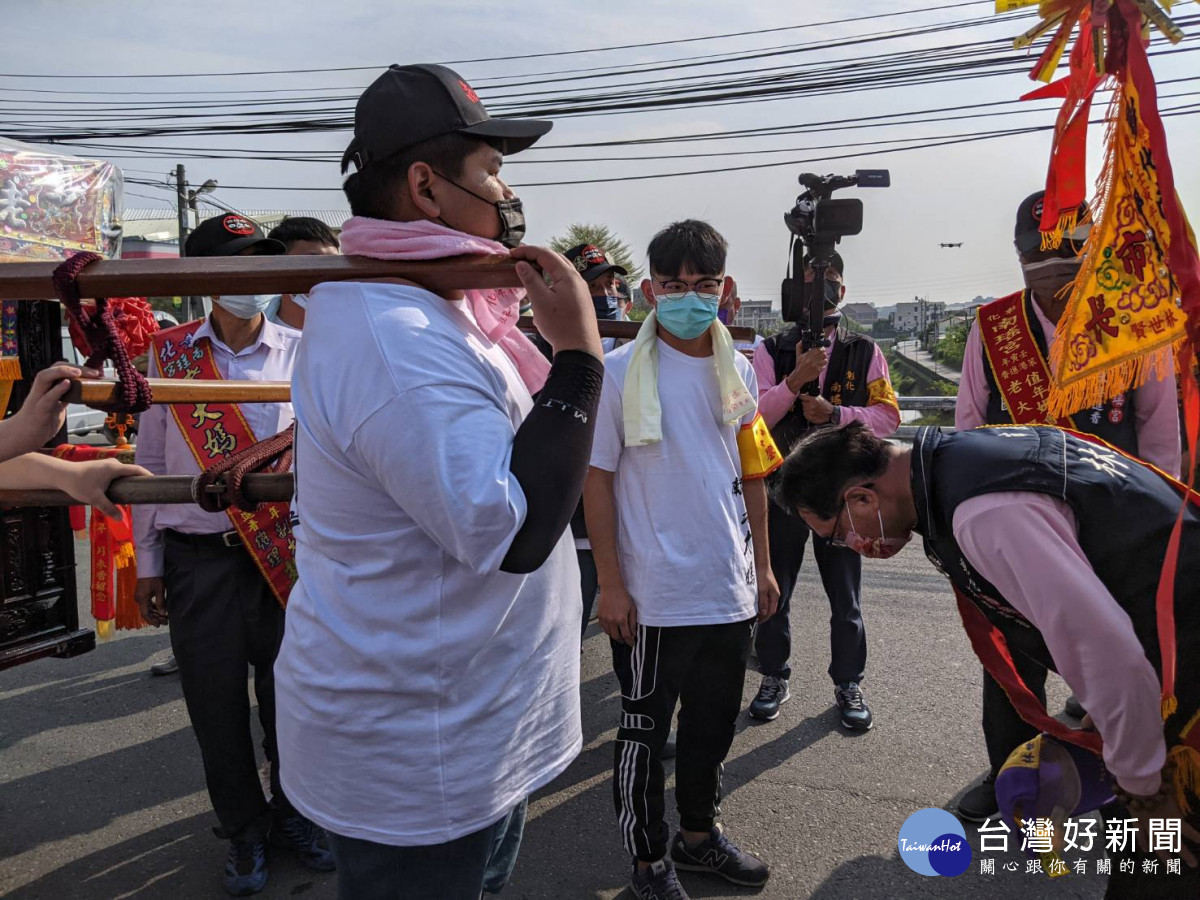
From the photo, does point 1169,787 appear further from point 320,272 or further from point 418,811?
point 320,272

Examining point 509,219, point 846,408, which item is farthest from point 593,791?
point 509,219

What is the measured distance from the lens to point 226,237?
276cm

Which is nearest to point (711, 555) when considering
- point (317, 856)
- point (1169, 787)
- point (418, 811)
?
point (1169, 787)

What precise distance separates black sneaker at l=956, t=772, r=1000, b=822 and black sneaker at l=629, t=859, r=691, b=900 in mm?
1046

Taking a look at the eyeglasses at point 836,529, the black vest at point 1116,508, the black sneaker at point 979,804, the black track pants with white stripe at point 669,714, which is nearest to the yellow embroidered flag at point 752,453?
the black track pants with white stripe at point 669,714

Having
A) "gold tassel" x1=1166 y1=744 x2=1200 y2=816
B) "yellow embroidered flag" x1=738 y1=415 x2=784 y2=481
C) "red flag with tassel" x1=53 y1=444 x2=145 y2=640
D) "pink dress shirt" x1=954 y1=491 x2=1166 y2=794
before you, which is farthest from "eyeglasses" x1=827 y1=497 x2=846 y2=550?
"red flag with tassel" x1=53 y1=444 x2=145 y2=640

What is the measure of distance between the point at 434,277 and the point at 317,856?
2.19 metres

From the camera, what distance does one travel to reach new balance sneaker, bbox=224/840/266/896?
105 inches

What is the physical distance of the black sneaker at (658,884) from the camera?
2510 mm

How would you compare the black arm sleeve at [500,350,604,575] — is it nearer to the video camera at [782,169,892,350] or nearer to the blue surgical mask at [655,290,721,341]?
Result: the blue surgical mask at [655,290,721,341]

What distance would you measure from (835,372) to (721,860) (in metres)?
2.19

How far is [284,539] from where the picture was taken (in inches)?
108

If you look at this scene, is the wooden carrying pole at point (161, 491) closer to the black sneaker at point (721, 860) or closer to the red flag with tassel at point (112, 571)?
the red flag with tassel at point (112, 571)

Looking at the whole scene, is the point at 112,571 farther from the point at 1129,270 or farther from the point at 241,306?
the point at 1129,270
